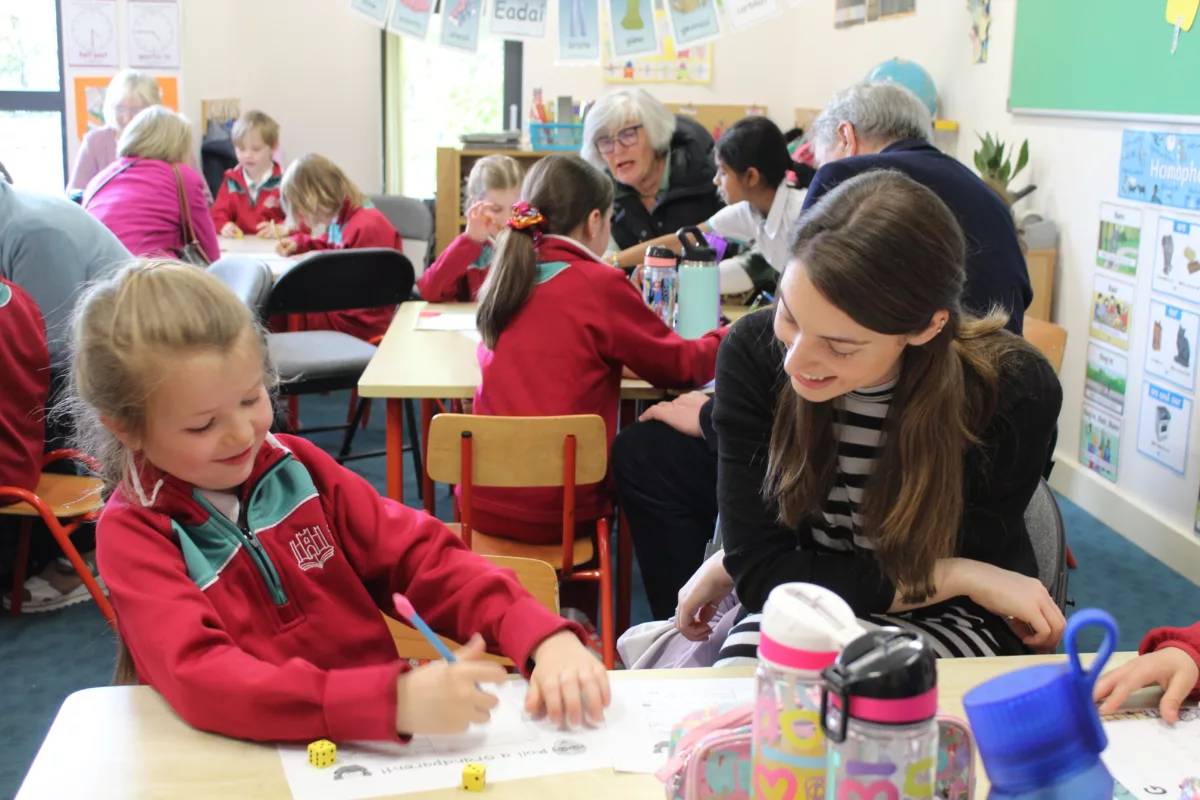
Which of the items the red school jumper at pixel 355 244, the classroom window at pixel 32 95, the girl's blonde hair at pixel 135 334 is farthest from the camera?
the classroom window at pixel 32 95

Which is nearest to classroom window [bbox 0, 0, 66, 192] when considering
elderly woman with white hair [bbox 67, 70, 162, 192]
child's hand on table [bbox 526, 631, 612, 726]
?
elderly woman with white hair [bbox 67, 70, 162, 192]

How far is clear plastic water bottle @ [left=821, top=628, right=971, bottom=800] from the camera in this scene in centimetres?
62

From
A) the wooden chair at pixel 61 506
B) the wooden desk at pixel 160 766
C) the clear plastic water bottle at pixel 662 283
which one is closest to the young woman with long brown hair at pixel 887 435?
the wooden desk at pixel 160 766

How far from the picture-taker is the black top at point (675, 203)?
3.83 metres

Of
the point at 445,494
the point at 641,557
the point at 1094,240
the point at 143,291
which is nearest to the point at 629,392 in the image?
the point at 641,557

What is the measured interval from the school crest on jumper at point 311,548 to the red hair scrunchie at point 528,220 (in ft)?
4.33

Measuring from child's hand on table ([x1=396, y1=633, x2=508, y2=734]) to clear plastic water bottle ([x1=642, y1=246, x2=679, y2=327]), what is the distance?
1974 mm

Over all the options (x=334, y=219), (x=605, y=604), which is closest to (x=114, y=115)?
(x=334, y=219)

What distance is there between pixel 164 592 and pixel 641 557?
5.42 feet

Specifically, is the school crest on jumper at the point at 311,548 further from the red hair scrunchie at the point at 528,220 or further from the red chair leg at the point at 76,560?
Result: the red chair leg at the point at 76,560

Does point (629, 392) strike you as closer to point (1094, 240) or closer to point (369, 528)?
point (369, 528)

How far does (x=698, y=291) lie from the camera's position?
274 cm

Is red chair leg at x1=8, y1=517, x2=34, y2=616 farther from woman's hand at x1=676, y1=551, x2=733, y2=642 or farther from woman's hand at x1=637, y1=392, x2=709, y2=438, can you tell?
woman's hand at x1=676, y1=551, x2=733, y2=642

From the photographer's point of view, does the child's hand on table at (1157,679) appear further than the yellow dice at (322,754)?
Yes
